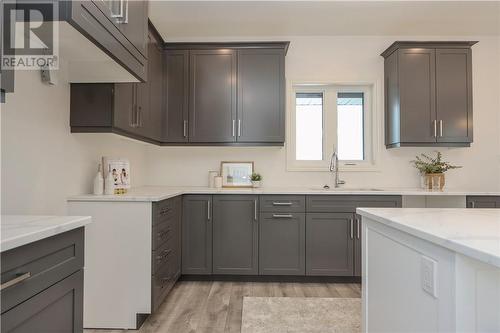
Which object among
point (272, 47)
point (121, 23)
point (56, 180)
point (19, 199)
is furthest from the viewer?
point (272, 47)

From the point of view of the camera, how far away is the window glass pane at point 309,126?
3.65 meters

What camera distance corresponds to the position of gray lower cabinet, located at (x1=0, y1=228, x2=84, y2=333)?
837 mm

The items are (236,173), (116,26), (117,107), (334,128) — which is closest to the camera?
(116,26)

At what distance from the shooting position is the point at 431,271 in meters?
0.99

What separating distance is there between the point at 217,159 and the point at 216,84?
0.88 metres

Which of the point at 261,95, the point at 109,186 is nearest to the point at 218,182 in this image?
the point at 261,95

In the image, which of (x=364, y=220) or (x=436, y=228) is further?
(x=364, y=220)

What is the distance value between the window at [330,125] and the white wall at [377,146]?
0.43ft

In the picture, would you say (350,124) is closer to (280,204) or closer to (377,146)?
(377,146)

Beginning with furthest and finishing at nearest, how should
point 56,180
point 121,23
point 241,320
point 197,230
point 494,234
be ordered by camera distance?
point 197,230
point 241,320
point 56,180
point 121,23
point 494,234

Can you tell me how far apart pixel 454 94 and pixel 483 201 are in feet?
3.80

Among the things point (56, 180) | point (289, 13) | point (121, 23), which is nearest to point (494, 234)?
point (121, 23)

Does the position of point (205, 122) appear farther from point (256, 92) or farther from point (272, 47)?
point (272, 47)

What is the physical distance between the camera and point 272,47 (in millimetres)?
3189
